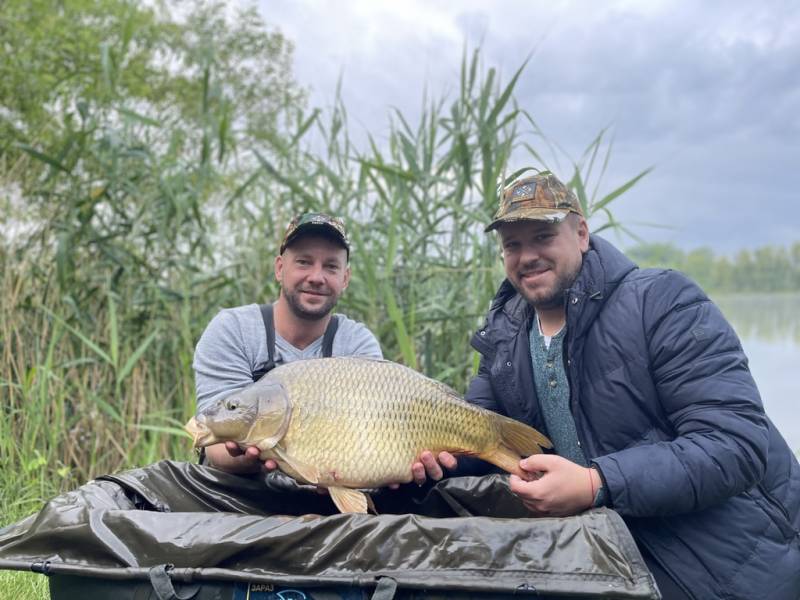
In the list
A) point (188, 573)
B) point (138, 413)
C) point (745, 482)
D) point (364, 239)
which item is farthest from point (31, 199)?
point (745, 482)

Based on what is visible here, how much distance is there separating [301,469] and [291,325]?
591 mm

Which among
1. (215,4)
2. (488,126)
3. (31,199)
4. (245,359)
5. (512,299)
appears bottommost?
(245,359)

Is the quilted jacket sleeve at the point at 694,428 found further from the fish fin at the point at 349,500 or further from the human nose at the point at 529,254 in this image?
the fish fin at the point at 349,500

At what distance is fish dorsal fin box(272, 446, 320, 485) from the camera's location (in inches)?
61.6

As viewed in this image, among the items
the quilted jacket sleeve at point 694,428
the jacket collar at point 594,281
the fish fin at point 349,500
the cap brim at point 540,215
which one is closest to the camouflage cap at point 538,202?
the cap brim at point 540,215

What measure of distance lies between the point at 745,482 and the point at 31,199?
268cm

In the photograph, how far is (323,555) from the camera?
3.99 feet

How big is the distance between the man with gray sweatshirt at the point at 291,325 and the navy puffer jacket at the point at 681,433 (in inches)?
27.3

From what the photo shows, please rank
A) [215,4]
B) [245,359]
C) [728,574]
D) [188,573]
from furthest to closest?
[215,4] < [245,359] < [728,574] < [188,573]

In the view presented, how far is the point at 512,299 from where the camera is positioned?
187cm

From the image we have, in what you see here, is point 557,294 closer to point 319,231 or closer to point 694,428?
point 694,428

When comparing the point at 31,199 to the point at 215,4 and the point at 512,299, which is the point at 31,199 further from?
the point at 215,4

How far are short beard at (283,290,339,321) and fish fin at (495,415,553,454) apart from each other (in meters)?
0.60

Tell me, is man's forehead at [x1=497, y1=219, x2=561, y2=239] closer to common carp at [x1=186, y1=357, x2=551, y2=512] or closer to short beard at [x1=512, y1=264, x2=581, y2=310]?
short beard at [x1=512, y1=264, x2=581, y2=310]
